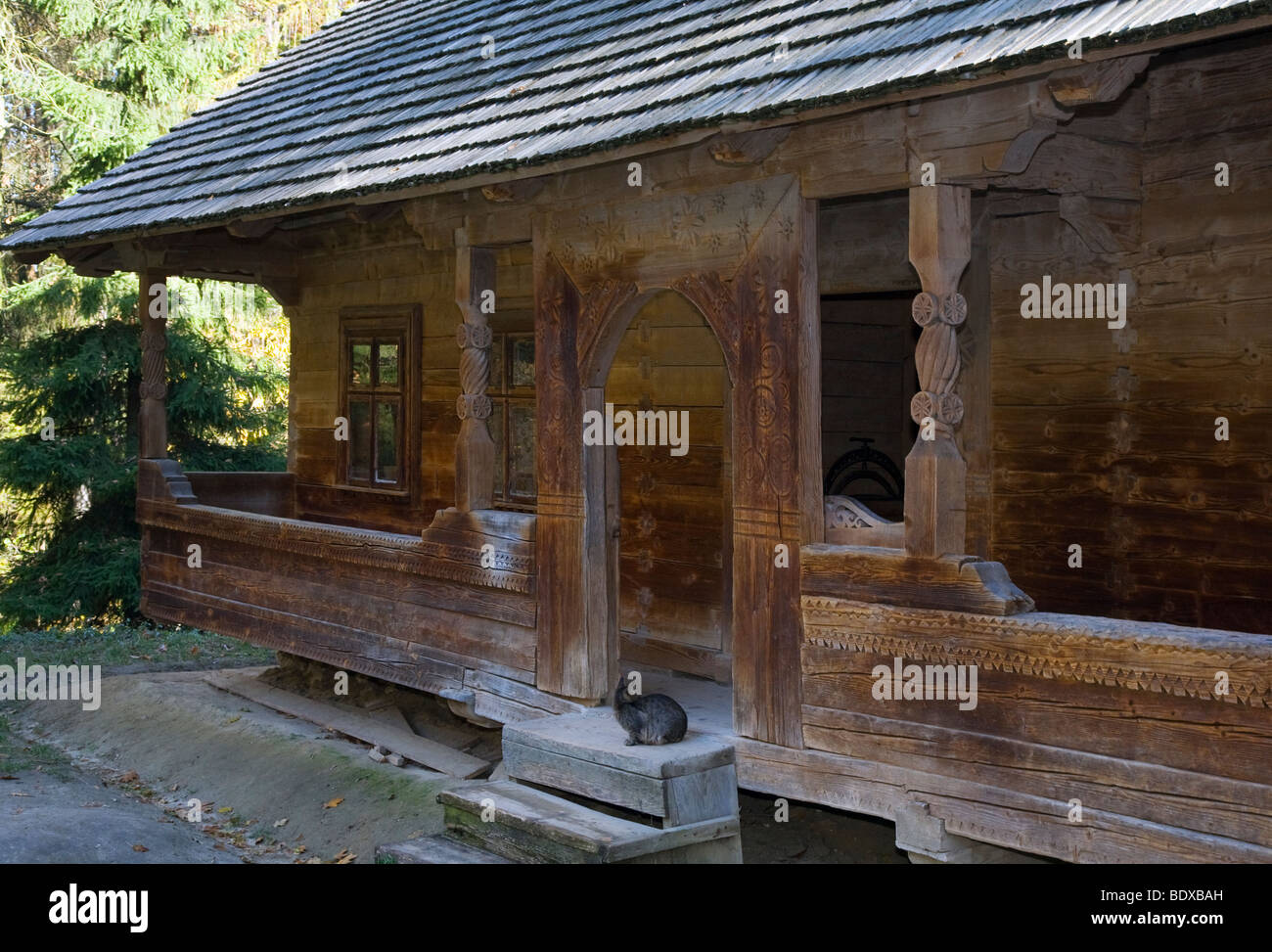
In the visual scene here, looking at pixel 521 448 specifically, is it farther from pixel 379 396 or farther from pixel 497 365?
pixel 379 396

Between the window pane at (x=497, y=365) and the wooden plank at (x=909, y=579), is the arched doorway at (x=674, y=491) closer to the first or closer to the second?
the window pane at (x=497, y=365)

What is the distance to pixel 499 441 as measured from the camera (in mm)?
10484

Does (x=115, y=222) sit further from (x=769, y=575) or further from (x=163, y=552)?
(x=769, y=575)

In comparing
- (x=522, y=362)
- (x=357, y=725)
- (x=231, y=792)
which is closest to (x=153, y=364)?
(x=522, y=362)

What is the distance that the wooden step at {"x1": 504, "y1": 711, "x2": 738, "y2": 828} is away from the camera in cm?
626

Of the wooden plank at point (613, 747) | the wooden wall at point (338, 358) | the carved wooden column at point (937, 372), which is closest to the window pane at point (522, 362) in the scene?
the wooden wall at point (338, 358)

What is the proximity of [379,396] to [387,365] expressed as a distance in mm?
273

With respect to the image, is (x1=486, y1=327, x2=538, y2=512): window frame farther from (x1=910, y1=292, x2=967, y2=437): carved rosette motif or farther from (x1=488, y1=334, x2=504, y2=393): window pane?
(x1=910, y1=292, x2=967, y2=437): carved rosette motif

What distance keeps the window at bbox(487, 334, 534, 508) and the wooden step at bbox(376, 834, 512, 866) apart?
392 cm

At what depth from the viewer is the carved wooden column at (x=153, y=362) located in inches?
452

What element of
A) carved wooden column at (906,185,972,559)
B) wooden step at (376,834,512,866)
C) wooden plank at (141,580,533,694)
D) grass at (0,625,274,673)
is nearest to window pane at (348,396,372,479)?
wooden plank at (141,580,533,694)

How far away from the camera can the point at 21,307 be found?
1939cm

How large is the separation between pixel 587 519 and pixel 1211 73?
12.1 feet
